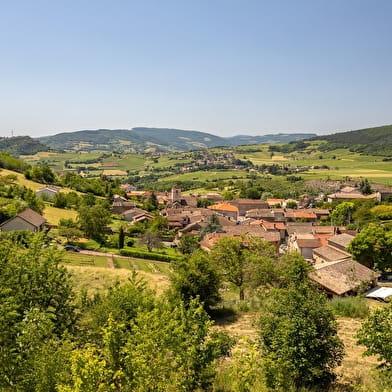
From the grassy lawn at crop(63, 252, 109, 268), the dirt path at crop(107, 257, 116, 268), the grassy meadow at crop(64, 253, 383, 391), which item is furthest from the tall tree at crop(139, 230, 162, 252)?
the grassy lawn at crop(63, 252, 109, 268)

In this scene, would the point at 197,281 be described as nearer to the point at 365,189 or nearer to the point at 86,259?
the point at 86,259

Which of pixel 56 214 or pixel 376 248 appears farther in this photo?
pixel 56 214

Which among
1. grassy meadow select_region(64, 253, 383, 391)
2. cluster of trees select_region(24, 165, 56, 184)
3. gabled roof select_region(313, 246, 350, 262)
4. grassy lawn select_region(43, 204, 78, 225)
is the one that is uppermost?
cluster of trees select_region(24, 165, 56, 184)

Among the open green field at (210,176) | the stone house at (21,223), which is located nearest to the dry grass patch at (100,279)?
the stone house at (21,223)

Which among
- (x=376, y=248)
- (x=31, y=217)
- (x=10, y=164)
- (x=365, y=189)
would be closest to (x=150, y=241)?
(x=31, y=217)

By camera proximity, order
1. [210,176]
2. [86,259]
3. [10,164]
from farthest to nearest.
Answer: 1. [210,176]
2. [10,164]
3. [86,259]

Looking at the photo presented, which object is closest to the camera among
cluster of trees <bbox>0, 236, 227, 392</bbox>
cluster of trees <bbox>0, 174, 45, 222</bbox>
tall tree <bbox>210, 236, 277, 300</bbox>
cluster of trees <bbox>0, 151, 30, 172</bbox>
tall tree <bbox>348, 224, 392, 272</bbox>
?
cluster of trees <bbox>0, 236, 227, 392</bbox>

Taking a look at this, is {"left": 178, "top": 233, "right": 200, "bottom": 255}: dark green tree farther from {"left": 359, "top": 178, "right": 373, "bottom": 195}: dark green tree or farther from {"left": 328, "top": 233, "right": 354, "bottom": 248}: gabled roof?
{"left": 359, "top": 178, "right": 373, "bottom": 195}: dark green tree

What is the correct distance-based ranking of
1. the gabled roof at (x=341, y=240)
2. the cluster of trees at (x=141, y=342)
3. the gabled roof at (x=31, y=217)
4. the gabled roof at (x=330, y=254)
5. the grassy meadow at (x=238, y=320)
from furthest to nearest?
the gabled roof at (x=31, y=217)
the gabled roof at (x=341, y=240)
the gabled roof at (x=330, y=254)
the grassy meadow at (x=238, y=320)
the cluster of trees at (x=141, y=342)

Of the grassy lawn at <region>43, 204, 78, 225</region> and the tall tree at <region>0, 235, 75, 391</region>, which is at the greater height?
the tall tree at <region>0, 235, 75, 391</region>

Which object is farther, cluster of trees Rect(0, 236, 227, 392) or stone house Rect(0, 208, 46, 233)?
stone house Rect(0, 208, 46, 233)

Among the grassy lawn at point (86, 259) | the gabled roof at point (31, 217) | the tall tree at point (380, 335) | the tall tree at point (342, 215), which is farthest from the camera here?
the tall tree at point (342, 215)

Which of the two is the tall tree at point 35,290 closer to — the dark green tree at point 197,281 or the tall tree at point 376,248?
the dark green tree at point 197,281

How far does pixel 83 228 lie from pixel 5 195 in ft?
75.5
